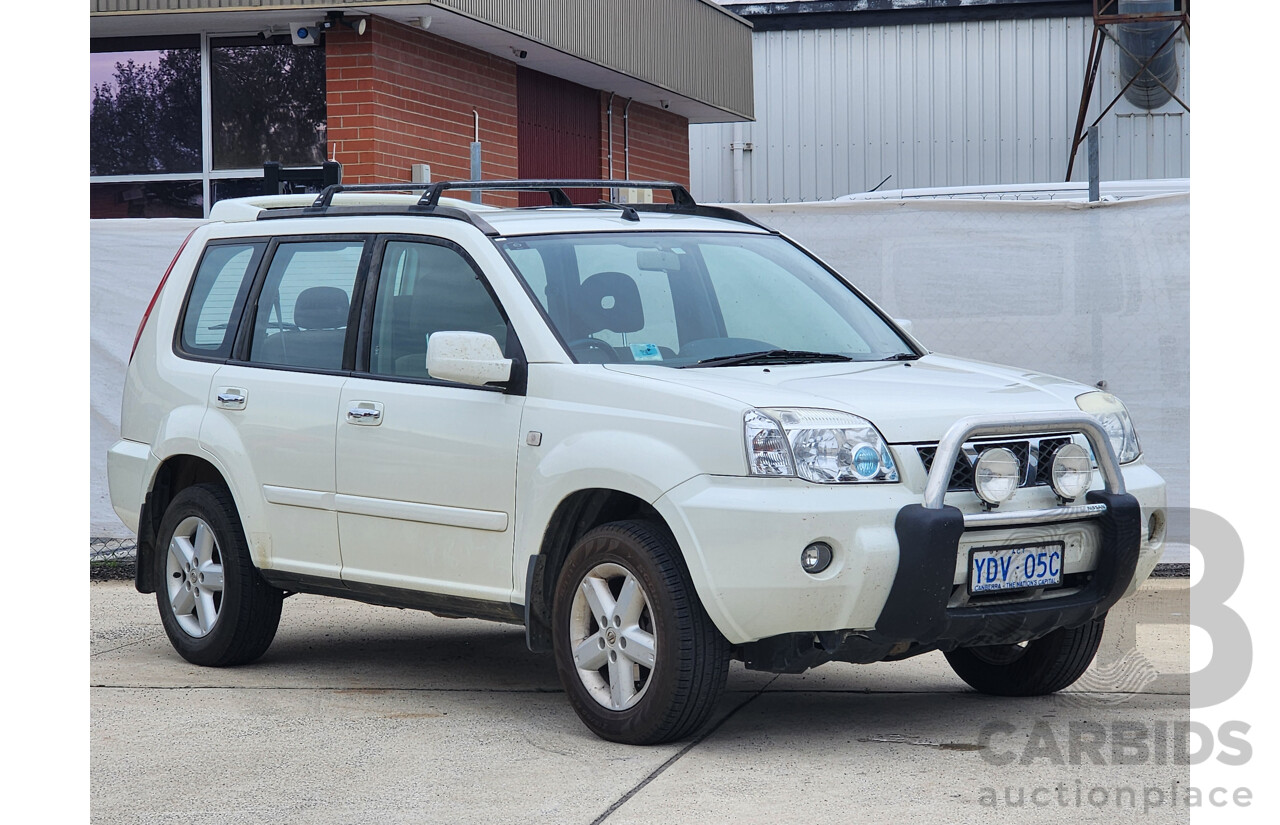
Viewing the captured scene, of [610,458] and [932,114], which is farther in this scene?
[932,114]

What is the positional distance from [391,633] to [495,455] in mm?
2763

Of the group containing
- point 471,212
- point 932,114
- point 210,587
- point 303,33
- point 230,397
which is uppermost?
point 932,114

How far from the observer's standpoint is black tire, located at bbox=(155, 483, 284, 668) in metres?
7.34

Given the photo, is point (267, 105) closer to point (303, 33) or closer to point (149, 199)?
point (303, 33)

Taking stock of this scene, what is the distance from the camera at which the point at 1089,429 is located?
5.81 metres

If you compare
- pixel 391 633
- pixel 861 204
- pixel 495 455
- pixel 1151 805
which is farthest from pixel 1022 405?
pixel 861 204

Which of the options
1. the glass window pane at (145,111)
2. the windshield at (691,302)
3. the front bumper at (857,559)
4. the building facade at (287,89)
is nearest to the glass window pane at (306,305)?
the windshield at (691,302)

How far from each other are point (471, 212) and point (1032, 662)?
280cm

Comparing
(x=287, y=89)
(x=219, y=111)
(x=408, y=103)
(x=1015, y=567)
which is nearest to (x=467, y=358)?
(x=1015, y=567)

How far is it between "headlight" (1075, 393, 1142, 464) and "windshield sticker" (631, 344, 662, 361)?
4.93ft

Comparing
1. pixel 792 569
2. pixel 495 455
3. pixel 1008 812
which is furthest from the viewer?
pixel 495 455

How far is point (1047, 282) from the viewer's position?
10023mm

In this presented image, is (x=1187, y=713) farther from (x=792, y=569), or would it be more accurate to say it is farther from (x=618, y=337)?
(x=618, y=337)

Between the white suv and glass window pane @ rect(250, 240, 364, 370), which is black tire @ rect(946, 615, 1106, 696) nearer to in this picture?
the white suv
